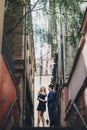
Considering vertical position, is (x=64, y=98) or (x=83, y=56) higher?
(x=83, y=56)

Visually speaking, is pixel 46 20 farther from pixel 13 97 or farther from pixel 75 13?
pixel 13 97

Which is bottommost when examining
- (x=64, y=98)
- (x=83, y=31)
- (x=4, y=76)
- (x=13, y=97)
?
(x=64, y=98)

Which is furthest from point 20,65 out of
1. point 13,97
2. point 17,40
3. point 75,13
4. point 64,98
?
point 13,97

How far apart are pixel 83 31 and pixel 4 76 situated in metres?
2.27

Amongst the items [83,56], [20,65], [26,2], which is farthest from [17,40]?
[83,56]

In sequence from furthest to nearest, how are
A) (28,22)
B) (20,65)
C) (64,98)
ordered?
(20,65) < (28,22) < (64,98)

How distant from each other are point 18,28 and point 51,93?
493 cm

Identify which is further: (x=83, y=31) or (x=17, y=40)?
(x=17, y=40)

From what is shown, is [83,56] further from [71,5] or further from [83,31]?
[71,5]

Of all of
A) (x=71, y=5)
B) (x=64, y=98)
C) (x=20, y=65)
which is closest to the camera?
(x=71, y=5)

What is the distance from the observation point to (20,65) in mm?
15648

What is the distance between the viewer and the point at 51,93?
13.0 meters

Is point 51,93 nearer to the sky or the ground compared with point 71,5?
nearer to the ground

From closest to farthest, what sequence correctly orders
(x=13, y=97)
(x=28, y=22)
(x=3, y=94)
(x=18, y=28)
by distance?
(x=3, y=94) < (x=13, y=97) < (x=28, y=22) < (x=18, y=28)
